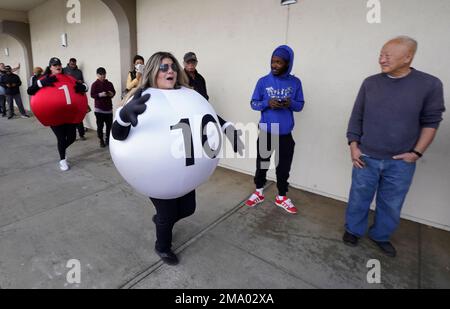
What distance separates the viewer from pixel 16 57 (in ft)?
32.7

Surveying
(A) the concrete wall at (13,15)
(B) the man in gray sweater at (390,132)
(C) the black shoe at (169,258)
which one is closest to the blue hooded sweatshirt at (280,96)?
(B) the man in gray sweater at (390,132)

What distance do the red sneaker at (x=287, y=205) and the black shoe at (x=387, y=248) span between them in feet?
2.81

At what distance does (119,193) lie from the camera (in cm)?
331

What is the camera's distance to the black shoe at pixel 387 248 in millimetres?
2314

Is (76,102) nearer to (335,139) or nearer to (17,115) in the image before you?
(335,139)

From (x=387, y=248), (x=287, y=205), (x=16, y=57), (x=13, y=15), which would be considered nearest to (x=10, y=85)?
(x=13, y=15)

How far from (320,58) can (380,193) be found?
66.8 inches

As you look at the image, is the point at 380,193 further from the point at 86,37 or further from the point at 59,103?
the point at 86,37

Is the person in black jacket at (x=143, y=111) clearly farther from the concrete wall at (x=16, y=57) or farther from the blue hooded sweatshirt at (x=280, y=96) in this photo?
the concrete wall at (x=16, y=57)

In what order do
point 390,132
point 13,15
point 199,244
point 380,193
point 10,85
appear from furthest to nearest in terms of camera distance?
point 13,15 → point 10,85 → point 199,244 → point 380,193 → point 390,132

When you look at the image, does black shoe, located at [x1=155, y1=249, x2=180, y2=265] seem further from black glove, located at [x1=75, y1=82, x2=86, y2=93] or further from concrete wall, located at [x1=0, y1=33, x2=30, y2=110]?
concrete wall, located at [x1=0, y1=33, x2=30, y2=110]

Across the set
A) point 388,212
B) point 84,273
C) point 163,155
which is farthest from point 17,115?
point 388,212

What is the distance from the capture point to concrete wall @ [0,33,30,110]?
9.49 m

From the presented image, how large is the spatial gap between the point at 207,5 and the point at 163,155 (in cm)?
333
